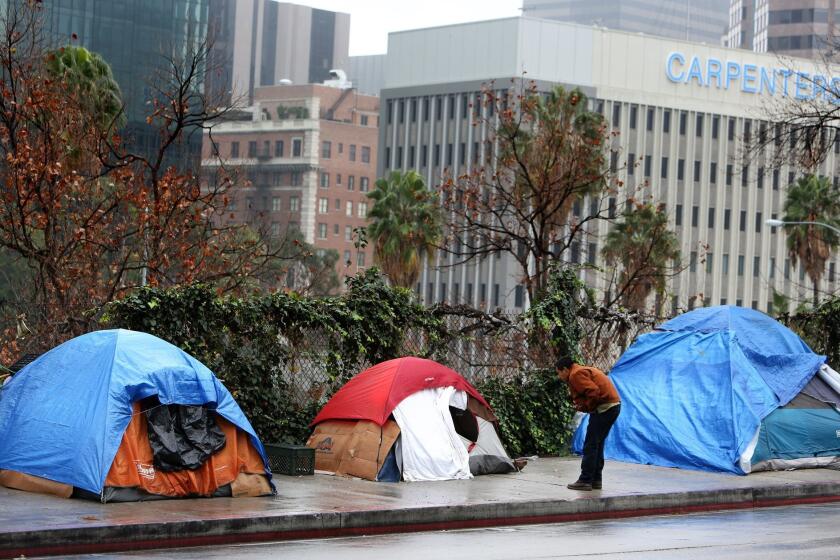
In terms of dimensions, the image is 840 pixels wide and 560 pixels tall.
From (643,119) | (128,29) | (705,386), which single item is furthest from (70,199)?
(643,119)

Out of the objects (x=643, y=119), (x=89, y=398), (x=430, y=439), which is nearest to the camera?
(x=89, y=398)

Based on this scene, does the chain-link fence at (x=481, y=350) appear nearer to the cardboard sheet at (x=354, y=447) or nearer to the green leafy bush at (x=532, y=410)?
the green leafy bush at (x=532, y=410)

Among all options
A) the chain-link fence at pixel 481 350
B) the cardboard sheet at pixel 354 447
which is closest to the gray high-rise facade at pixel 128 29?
the chain-link fence at pixel 481 350

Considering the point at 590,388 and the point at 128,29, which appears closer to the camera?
the point at 590,388

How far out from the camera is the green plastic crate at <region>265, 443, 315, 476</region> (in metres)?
15.5

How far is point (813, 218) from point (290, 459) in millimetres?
51244

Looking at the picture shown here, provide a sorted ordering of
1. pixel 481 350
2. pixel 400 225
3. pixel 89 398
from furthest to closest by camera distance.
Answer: pixel 400 225
pixel 481 350
pixel 89 398

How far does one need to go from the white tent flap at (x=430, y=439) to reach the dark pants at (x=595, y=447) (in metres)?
1.55

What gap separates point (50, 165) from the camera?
20297 millimetres

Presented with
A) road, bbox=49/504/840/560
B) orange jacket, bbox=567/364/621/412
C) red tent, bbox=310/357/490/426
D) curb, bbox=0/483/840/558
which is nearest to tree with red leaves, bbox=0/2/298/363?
red tent, bbox=310/357/490/426

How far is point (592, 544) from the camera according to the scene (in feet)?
39.9

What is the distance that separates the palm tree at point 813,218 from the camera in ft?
208

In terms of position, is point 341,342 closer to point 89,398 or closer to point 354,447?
point 354,447

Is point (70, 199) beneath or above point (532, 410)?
above
